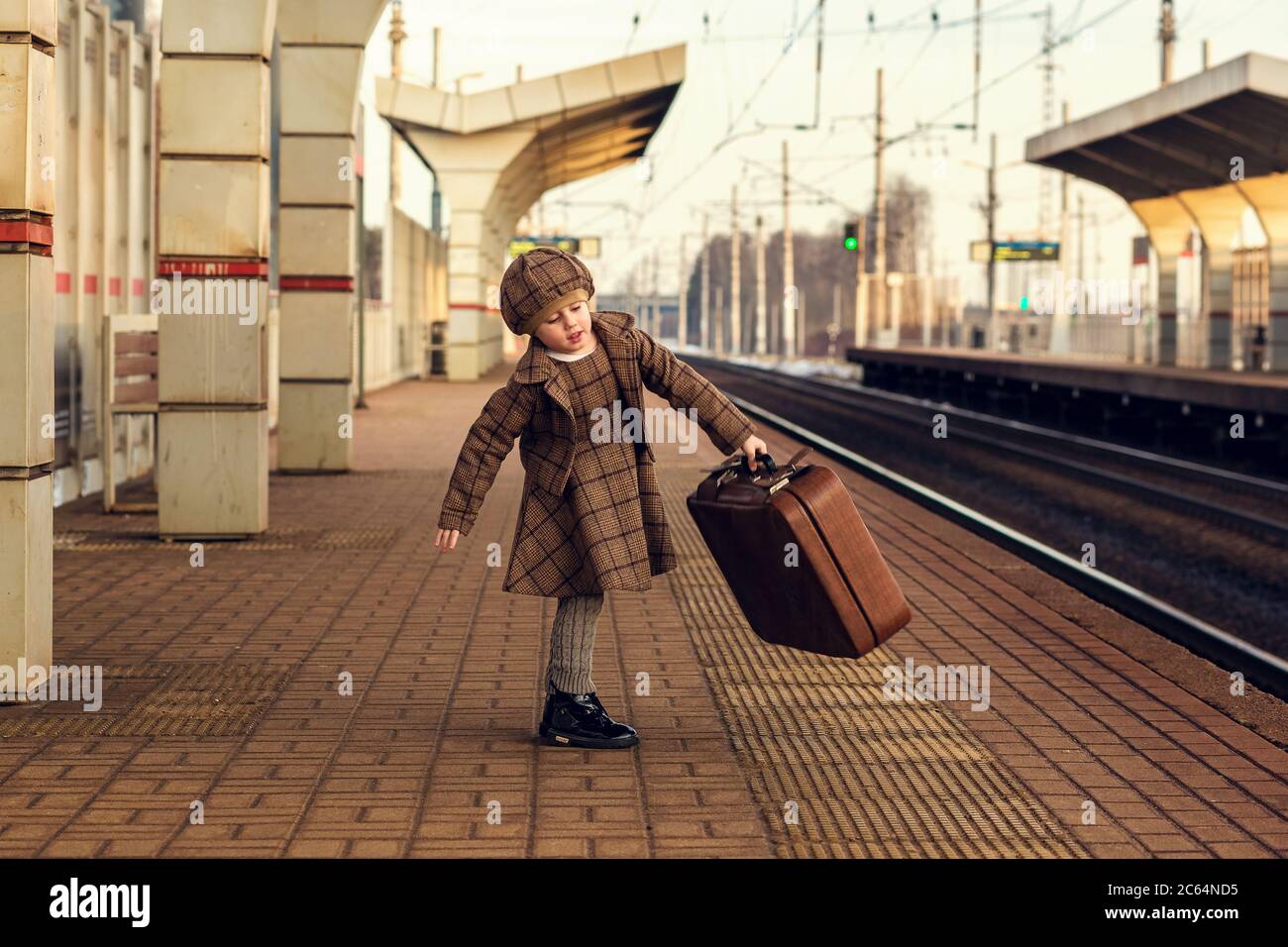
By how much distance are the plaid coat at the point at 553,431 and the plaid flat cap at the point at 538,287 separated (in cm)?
13

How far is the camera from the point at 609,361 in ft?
17.6

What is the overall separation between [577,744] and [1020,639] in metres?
2.72

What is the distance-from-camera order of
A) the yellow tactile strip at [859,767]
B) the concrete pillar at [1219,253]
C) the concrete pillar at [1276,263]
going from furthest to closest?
the concrete pillar at [1219,253], the concrete pillar at [1276,263], the yellow tactile strip at [859,767]

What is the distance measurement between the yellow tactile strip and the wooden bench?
17.1 ft

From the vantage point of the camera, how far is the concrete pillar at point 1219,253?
27.6 metres

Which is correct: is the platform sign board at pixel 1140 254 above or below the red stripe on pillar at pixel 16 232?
above

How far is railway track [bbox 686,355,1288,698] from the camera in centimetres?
1007

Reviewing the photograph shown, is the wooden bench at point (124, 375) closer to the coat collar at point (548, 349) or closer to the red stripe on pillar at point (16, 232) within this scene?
the red stripe on pillar at point (16, 232)

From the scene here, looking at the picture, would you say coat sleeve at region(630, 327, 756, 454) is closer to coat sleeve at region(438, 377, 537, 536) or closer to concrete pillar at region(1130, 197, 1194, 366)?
coat sleeve at region(438, 377, 537, 536)

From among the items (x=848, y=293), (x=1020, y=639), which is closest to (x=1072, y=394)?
(x=1020, y=639)

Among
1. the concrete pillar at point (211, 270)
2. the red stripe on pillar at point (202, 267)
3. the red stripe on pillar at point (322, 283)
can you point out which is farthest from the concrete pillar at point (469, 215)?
the red stripe on pillar at point (202, 267)

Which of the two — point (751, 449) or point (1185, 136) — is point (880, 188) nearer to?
point (1185, 136)

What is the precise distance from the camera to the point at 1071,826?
465cm
